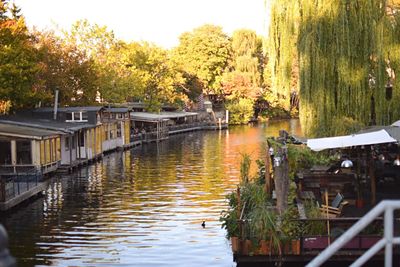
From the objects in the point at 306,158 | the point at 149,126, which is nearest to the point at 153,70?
the point at 149,126

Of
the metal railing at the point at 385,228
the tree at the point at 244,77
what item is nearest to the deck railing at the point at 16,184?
the metal railing at the point at 385,228

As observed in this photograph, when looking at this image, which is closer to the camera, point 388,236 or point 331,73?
point 388,236

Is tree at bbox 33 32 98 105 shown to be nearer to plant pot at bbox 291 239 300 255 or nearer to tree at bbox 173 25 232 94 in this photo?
plant pot at bbox 291 239 300 255

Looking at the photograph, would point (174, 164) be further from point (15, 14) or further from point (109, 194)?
point (15, 14)

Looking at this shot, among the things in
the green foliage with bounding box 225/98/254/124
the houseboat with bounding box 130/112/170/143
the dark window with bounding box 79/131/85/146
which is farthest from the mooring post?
the green foliage with bounding box 225/98/254/124

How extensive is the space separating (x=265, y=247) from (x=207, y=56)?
9693 centimetres

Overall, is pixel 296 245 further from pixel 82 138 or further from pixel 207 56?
pixel 207 56

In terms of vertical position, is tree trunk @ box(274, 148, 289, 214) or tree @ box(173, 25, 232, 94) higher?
tree @ box(173, 25, 232, 94)

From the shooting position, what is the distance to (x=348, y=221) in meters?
15.6

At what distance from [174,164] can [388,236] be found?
42534mm

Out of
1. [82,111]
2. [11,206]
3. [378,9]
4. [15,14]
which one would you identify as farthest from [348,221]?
[15,14]

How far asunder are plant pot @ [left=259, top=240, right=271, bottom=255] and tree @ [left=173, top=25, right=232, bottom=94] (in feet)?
304

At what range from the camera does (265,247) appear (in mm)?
15734

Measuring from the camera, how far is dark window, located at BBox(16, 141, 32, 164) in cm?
3716
